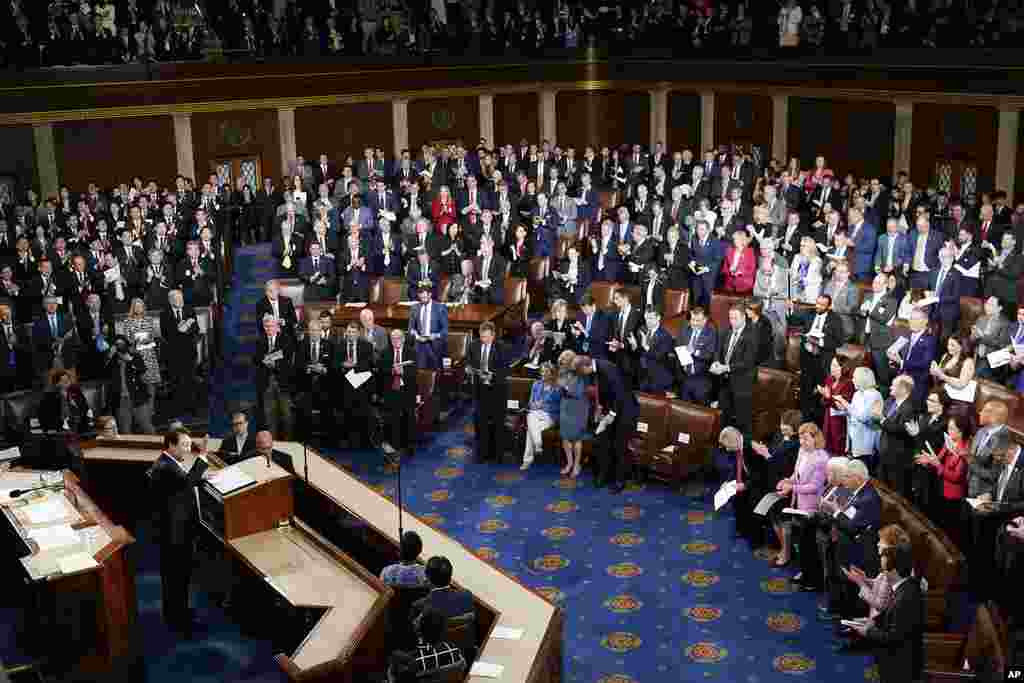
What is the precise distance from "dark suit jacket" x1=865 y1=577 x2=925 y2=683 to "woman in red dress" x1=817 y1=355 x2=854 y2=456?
3474 millimetres

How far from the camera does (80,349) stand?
42.4 ft

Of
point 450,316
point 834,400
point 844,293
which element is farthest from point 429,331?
point 834,400

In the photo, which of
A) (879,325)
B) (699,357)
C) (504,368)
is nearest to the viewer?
(879,325)

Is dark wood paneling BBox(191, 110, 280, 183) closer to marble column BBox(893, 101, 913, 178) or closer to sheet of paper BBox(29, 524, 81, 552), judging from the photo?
marble column BBox(893, 101, 913, 178)

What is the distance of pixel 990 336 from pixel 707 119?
1504 cm

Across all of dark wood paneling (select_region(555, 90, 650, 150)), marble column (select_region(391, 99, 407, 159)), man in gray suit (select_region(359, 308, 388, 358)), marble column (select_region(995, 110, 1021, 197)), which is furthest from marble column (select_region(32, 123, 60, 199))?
marble column (select_region(995, 110, 1021, 197))

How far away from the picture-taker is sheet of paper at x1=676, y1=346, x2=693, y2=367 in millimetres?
11492

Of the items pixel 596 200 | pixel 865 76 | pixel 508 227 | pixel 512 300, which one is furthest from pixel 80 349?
pixel 865 76

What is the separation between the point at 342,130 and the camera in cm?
2502

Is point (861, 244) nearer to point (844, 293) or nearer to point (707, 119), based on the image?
point (844, 293)

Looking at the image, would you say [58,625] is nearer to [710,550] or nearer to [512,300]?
[710,550]

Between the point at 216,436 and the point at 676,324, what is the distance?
219 inches

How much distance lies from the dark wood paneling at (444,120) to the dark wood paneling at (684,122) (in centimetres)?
469

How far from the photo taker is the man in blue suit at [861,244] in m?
14.0
